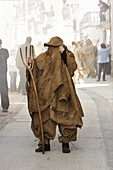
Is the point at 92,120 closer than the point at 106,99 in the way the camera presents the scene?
Yes

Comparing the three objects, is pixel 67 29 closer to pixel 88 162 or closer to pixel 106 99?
pixel 106 99

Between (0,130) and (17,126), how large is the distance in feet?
1.73

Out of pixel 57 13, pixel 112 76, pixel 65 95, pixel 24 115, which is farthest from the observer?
pixel 57 13

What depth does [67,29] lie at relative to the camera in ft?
203

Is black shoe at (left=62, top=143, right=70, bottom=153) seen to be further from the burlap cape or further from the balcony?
the balcony

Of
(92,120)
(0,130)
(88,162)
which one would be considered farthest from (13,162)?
(92,120)

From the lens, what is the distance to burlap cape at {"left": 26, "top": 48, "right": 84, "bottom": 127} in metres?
6.18

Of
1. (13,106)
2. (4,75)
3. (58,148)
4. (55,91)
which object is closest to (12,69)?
(13,106)

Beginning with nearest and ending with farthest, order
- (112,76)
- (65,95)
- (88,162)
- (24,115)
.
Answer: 1. (88,162)
2. (65,95)
3. (24,115)
4. (112,76)

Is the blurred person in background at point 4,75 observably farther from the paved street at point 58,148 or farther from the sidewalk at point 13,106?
the paved street at point 58,148

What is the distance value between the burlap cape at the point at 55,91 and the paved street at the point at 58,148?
Answer: 0.48 m

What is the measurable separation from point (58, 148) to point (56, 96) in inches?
31.7

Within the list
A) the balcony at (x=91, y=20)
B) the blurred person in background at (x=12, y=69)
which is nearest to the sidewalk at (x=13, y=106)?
the blurred person in background at (x=12, y=69)

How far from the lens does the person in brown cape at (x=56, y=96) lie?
6176mm
